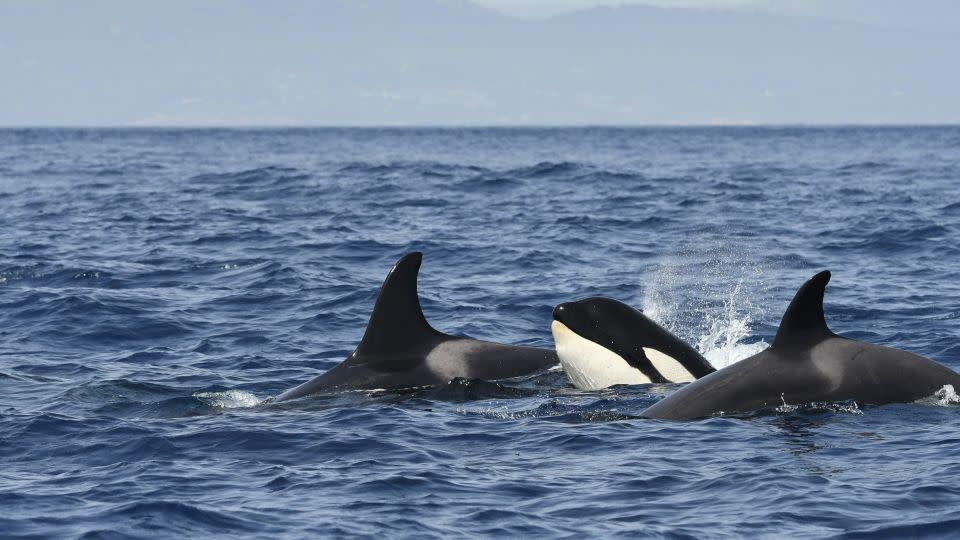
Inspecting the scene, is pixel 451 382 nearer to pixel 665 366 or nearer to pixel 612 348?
pixel 612 348

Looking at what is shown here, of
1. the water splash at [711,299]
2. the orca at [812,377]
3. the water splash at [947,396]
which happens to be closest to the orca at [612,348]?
the orca at [812,377]

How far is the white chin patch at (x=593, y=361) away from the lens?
47.6 ft

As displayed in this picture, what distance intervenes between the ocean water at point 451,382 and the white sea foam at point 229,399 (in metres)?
0.06

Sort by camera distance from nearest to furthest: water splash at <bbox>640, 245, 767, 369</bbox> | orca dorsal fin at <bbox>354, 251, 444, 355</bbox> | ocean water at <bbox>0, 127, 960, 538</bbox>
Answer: ocean water at <bbox>0, 127, 960, 538</bbox> → orca dorsal fin at <bbox>354, 251, 444, 355</bbox> → water splash at <bbox>640, 245, 767, 369</bbox>

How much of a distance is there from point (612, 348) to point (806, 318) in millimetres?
2741

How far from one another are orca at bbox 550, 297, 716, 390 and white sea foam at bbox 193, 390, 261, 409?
326 centimetres

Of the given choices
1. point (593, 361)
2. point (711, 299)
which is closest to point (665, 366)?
point (593, 361)

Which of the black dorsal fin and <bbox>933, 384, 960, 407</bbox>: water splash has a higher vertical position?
the black dorsal fin

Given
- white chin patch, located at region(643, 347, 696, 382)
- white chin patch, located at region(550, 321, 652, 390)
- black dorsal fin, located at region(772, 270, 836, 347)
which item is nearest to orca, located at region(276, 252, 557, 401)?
white chin patch, located at region(550, 321, 652, 390)

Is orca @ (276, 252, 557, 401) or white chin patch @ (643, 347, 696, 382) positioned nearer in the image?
orca @ (276, 252, 557, 401)

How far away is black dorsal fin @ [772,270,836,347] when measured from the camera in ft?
38.8

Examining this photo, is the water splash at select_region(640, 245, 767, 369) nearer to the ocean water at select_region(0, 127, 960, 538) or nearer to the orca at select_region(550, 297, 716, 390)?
the ocean water at select_region(0, 127, 960, 538)

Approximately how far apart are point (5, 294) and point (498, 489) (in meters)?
14.2

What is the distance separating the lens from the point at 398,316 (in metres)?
14.4
